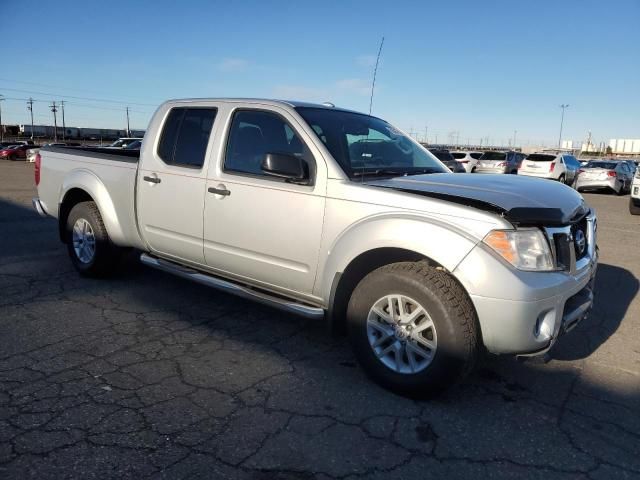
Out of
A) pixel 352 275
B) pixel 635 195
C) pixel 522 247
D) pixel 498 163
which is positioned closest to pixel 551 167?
pixel 498 163

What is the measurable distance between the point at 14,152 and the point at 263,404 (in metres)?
45.9

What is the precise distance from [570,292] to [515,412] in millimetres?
776

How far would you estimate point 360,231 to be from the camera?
3184mm

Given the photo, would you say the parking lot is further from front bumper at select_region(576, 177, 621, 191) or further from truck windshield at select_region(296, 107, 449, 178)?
front bumper at select_region(576, 177, 621, 191)

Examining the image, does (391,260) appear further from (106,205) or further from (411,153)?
(106,205)

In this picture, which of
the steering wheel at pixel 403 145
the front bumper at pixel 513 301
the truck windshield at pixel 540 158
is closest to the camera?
the front bumper at pixel 513 301

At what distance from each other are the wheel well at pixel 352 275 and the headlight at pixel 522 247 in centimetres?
51

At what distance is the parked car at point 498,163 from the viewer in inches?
955

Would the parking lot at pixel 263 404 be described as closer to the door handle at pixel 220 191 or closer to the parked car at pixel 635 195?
the door handle at pixel 220 191

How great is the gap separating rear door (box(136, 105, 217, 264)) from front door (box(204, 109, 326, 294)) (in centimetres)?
17

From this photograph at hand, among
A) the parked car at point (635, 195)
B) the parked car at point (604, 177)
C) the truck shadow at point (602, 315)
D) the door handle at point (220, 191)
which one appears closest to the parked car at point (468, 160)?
the parked car at point (604, 177)

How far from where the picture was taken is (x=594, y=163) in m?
22.1

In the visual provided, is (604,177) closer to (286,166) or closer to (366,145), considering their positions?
(366,145)

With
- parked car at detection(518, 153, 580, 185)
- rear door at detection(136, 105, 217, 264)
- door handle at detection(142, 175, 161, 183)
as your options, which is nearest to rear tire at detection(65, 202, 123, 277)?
rear door at detection(136, 105, 217, 264)
